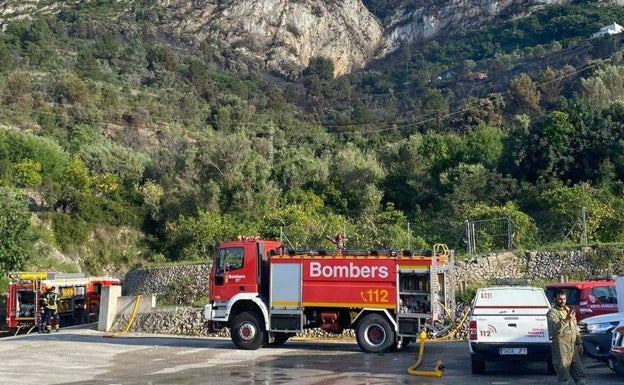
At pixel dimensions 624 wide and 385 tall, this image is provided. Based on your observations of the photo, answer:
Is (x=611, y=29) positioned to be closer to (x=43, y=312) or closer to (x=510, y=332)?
(x=43, y=312)

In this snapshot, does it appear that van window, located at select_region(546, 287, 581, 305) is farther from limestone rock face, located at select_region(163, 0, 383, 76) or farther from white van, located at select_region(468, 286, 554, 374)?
limestone rock face, located at select_region(163, 0, 383, 76)

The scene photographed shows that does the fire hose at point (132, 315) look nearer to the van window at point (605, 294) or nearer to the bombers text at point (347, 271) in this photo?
the bombers text at point (347, 271)

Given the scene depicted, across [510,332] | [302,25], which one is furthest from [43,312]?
[302,25]

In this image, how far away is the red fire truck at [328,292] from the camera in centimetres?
2056

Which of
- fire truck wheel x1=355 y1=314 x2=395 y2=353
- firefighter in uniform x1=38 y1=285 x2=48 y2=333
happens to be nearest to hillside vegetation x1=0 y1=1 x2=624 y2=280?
firefighter in uniform x1=38 y1=285 x2=48 y2=333

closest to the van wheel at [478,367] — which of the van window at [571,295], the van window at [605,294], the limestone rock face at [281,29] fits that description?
the van window at [571,295]

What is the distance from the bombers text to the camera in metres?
20.7

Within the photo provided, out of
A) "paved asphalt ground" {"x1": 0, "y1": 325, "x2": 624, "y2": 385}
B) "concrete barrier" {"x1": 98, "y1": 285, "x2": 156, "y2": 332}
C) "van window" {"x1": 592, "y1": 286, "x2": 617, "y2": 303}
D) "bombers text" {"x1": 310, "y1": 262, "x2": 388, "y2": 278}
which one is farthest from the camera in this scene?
"concrete barrier" {"x1": 98, "y1": 285, "x2": 156, "y2": 332}

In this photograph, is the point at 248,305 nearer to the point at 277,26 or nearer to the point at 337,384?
the point at 337,384

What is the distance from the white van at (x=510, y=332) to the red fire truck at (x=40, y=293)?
2181cm

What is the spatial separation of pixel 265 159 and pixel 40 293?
25.8 m

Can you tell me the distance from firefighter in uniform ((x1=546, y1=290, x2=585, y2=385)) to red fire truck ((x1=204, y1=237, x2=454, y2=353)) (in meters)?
6.81

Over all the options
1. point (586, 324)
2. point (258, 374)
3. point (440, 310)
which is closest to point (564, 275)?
point (440, 310)

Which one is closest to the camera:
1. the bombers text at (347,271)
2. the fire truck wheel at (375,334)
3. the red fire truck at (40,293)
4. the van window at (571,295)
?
the van window at (571,295)
